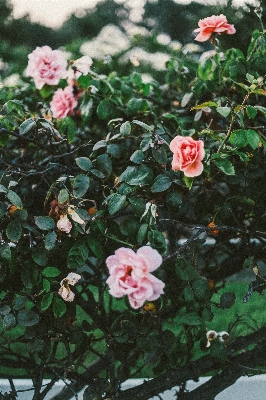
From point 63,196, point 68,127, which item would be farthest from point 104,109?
point 63,196

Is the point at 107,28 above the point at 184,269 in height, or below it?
below

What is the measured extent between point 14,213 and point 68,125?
1.89 ft

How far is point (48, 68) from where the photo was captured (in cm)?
195

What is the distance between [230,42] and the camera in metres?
5.62

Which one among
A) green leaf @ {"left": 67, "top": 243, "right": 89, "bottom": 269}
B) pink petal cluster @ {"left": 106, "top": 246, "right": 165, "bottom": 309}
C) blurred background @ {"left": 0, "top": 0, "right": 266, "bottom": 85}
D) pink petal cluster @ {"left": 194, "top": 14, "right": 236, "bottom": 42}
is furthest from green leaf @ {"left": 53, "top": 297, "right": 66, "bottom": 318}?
blurred background @ {"left": 0, "top": 0, "right": 266, "bottom": 85}

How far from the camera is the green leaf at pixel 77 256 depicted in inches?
52.4

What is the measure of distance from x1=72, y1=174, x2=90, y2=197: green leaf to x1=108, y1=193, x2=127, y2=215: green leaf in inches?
3.2

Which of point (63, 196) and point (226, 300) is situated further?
point (226, 300)

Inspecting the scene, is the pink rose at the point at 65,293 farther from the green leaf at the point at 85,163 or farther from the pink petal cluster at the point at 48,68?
the pink petal cluster at the point at 48,68

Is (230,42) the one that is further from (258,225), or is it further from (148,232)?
(148,232)

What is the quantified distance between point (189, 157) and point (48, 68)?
86 cm

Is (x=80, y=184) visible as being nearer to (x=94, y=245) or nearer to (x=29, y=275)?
(x=94, y=245)

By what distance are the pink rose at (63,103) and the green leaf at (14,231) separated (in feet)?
2.31

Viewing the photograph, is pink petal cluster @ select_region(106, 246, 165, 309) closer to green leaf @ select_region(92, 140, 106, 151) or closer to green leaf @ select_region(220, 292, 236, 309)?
green leaf @ select_region(92, 140, 106, 151)
